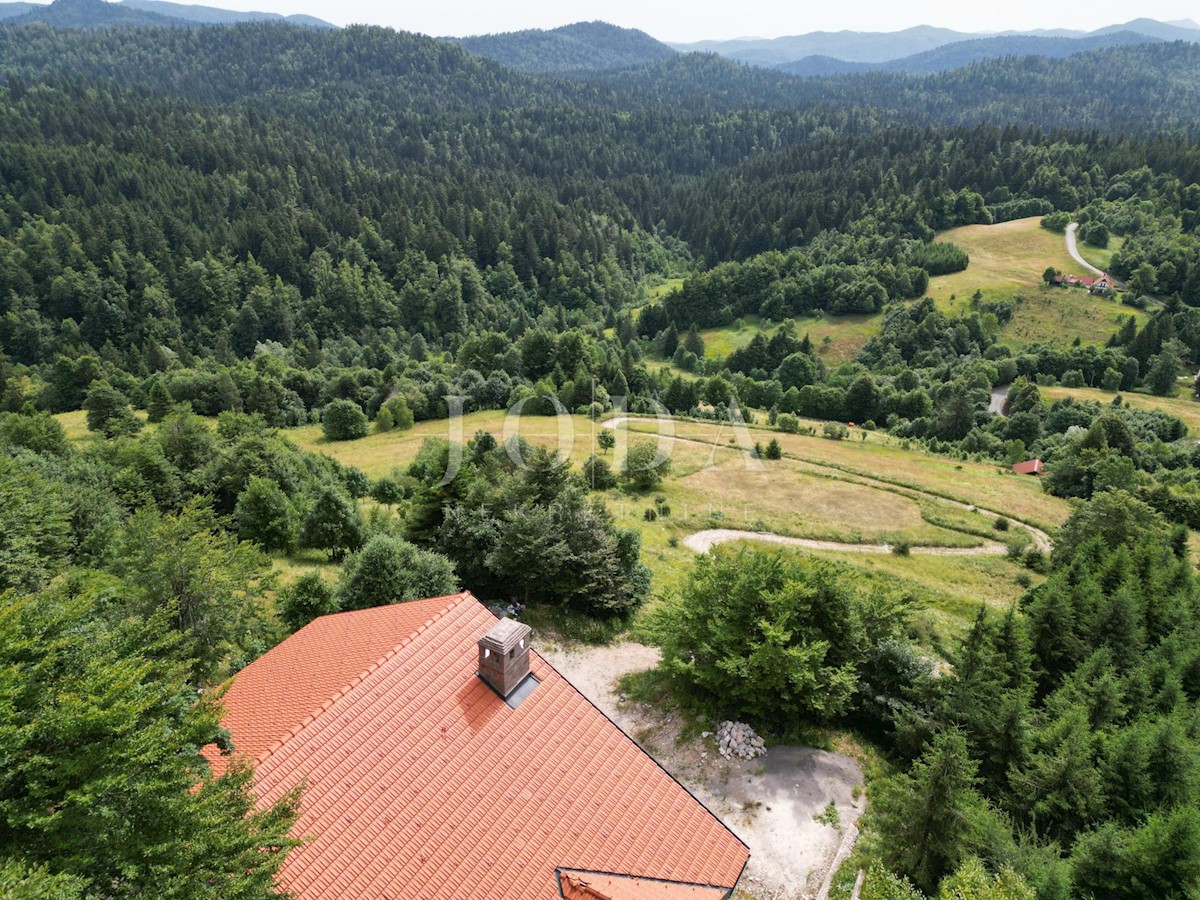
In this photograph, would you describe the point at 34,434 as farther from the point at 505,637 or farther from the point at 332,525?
the point at 505,637

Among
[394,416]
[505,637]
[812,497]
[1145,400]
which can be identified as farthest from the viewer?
[1145,400]

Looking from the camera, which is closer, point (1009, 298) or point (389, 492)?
point (389, 492)

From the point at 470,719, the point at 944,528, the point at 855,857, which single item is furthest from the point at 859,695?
the point at 944,528

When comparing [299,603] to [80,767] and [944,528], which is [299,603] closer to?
[80,767]

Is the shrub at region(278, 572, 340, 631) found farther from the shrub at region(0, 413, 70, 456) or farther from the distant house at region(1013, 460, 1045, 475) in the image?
the distant house at region(1013, 460, 1045, 475)

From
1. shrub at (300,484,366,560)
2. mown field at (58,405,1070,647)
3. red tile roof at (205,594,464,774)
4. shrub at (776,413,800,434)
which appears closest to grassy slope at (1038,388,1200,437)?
mown field at (58,405,1070,647)

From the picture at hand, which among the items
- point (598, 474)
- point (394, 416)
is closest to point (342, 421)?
point (394, 416)
